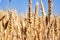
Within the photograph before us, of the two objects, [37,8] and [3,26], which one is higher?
[37,8]

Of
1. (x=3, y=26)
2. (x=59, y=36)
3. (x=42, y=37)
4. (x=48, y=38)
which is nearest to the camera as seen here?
(x=48, y=38)

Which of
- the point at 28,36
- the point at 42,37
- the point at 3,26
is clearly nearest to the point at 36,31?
the point at 42,37

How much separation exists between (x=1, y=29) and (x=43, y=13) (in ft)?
1.17

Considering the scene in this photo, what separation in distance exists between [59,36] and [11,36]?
0.36m

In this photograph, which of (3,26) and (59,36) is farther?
(3,26)

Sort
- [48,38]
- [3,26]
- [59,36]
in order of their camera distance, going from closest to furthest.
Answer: [48,38] < [59,36] < [3,26]

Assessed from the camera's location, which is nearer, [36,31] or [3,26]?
[36,31]

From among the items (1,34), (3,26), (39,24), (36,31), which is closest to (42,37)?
(36,31)

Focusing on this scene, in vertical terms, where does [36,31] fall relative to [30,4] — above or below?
below

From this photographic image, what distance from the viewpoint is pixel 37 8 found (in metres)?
1.73

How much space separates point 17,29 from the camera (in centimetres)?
152

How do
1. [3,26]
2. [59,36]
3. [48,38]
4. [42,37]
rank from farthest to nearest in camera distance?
[3,26]
[59,36]
[42,37]
[48,38]

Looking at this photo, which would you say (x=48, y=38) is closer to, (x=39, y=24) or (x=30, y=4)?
(x=30, y=4)

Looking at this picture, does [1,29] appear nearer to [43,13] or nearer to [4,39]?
[4,39]
